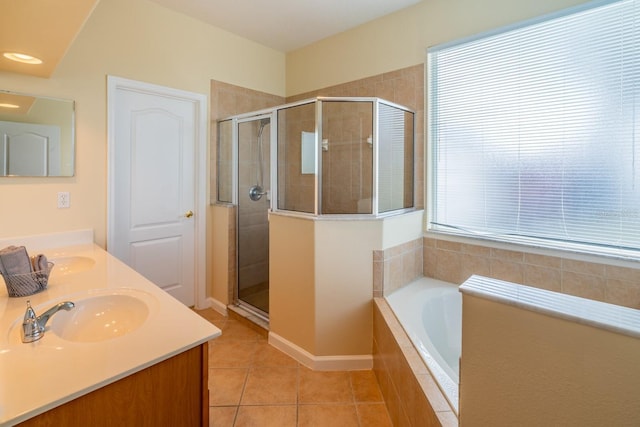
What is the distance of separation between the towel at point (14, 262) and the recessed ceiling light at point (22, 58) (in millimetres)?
1067

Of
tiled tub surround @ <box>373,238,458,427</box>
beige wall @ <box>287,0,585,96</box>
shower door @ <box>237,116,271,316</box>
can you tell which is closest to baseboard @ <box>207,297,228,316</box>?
shower door @ <box>237,116,271,316</box>

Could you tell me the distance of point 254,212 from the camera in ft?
9.21

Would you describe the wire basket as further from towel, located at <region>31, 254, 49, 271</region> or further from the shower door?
the shower door

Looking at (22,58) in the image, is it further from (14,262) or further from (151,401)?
(151,401)

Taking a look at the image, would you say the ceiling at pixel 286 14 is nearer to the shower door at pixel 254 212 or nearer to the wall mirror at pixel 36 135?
the shower door at pixel 254 212

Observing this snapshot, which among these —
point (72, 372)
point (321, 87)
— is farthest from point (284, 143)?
point (72, 372)

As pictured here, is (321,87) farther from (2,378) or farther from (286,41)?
(2,378)

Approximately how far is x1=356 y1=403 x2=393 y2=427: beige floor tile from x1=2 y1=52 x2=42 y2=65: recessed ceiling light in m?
2.62

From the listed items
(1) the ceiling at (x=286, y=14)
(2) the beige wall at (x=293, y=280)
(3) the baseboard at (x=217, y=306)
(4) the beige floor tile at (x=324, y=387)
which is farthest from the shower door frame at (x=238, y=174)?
(1) the ceiling at (x=286, y=14)

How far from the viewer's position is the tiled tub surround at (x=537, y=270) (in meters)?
1.74

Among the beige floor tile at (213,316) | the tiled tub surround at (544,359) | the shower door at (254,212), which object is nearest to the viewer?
the tiled tub surround at (544,359)

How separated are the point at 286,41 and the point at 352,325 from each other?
9.33ft

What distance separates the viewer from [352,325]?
2.10 m

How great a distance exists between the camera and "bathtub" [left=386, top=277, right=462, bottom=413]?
1.81 meters
